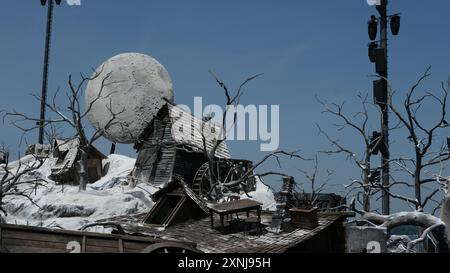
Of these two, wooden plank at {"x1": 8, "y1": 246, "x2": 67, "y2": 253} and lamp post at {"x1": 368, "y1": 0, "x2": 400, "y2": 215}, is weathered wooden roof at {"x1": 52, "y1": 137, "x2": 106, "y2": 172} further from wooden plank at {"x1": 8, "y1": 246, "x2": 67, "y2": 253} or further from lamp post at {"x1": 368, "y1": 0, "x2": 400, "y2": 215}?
wooden plank at {"x1": 8, "y1": 246, "x2": 67, "y2": 253}

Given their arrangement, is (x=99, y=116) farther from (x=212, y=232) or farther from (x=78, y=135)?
(x=212, y=232)

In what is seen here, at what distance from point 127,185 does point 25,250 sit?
856 inches

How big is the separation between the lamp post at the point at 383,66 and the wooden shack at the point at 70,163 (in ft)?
67.1

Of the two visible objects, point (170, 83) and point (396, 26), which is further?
point (170, 83)

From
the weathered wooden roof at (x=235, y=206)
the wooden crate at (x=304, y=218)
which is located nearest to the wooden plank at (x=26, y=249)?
the weathered wooden roof at (x=235, y=206)

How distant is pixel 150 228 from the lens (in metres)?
14.8

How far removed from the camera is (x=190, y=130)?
97.1 feet

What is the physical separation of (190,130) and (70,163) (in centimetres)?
938

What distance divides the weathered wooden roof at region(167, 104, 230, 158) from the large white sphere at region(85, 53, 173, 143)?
6.41m

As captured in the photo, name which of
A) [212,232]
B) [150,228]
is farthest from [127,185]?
[212,232]

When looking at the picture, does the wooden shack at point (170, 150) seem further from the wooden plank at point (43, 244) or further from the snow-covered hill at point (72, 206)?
the wooden plank at point (43, 244)

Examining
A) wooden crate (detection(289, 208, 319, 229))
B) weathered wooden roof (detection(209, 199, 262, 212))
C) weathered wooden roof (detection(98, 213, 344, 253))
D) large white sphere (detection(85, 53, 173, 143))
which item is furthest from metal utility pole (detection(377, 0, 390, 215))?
large white sphere (detection(85, 53, 173, 143))

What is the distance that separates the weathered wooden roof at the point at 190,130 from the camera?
A: 93.9 feet
